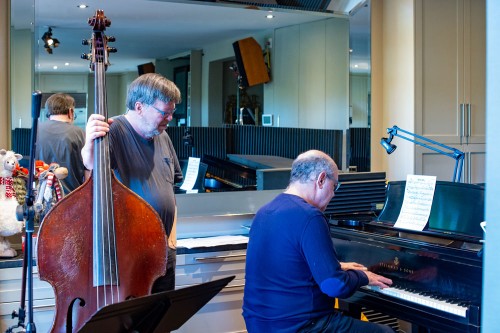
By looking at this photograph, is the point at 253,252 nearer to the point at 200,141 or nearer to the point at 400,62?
the point at 200,141

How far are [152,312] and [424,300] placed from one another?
1.29 m

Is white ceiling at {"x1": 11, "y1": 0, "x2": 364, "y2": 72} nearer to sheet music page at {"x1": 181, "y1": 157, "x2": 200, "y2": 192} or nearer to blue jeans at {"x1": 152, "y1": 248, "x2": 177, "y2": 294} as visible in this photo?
sheet music page at {"x1": 181, "y1": 157, "x2": 200, "y2": 192}

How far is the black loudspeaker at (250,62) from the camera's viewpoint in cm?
362

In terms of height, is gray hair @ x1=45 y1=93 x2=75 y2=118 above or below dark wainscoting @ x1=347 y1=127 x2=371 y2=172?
above

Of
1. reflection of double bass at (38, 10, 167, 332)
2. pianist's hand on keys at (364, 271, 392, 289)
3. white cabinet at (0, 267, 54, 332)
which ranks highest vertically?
reflection of double bass at (38, 10, 167, 332)

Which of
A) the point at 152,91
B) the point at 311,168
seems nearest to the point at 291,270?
the point at 311,168

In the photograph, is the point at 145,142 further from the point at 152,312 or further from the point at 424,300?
the point at 424,300

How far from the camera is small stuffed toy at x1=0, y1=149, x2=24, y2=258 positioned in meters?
2.66

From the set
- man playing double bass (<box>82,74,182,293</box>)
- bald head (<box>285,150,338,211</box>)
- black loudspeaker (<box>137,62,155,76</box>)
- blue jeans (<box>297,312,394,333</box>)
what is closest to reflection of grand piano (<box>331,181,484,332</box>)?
blue jeans (<box>297,312,394,333</box>)

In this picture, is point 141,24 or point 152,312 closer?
point 152,312

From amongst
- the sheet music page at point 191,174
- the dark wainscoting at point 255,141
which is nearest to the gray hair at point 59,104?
the dark wainscoting at point 255,141

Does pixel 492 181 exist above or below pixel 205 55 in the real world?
below

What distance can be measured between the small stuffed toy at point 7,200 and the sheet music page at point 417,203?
5.61 feet

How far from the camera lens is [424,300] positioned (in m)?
2.45
